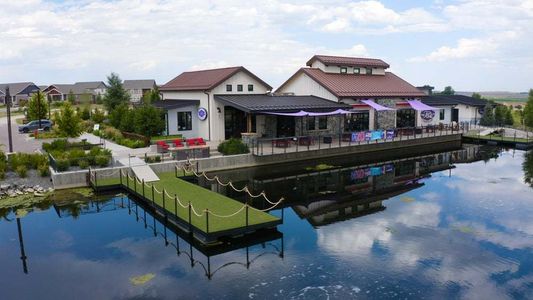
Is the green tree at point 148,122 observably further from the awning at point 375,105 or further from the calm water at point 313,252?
the awning at point 375,105

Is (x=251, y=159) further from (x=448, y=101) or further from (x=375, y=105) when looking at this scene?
(x=448, y=101)

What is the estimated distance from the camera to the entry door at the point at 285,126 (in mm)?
35375

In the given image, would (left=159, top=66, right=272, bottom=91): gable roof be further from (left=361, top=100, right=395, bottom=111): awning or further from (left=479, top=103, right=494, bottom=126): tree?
(left=479, top=103, right=494, bottom=126): tree

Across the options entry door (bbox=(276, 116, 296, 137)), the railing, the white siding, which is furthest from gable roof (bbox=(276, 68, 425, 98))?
entry door (bbox=(276, 116, 296, 137))

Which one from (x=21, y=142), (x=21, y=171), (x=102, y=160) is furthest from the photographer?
(x=21, y=142)

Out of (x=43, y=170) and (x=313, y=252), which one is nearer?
→ (x=313, y=252)

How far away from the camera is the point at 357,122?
127ft

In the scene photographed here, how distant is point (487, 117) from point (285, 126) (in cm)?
2970

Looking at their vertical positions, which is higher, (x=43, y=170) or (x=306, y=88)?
(x=306, y=88)

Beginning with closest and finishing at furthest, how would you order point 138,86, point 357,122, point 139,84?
point 357,122 < point 138,86 < point 139,84

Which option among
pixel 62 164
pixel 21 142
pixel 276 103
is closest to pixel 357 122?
pixel 276 103

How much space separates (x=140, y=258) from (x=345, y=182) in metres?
14.5

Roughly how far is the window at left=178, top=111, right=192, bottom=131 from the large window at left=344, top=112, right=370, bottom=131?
13.2m

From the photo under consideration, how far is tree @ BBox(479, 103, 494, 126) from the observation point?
170 ft
